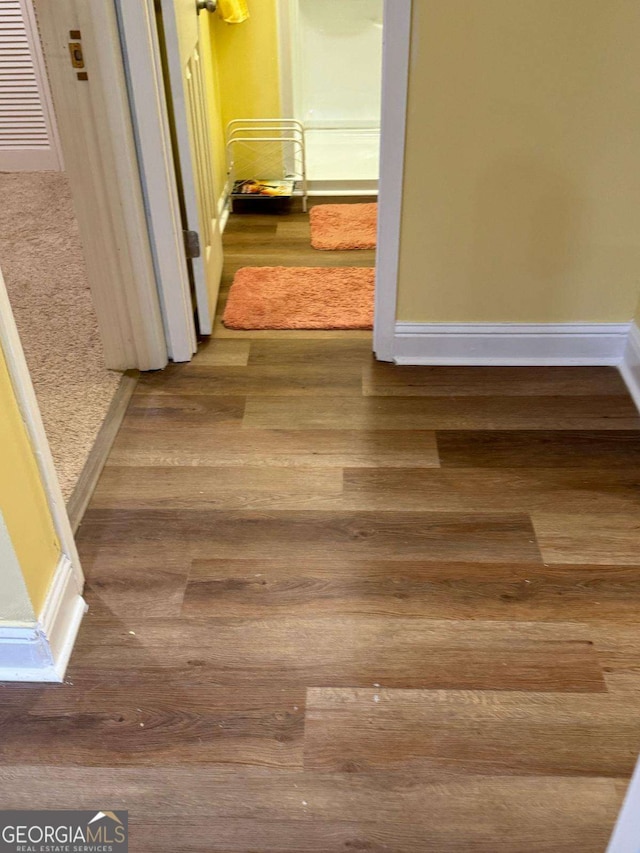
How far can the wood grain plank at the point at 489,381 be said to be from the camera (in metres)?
2.43

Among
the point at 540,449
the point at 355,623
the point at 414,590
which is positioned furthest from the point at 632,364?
the point at 355,623

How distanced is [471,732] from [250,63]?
9.75 ft

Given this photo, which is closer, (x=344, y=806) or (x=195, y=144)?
(x=344, y=806)

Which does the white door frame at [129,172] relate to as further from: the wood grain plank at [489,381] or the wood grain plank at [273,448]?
the wood grain plank at [273,448]

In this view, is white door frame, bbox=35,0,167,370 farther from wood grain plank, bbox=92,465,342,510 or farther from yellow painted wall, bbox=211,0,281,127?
yellow painted wall, bbox=211,0,281,127

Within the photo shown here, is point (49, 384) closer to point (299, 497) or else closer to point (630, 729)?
point (299, 497)

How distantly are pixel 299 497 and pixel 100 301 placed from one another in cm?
89

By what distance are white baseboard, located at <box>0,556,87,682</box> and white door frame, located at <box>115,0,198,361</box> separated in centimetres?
101

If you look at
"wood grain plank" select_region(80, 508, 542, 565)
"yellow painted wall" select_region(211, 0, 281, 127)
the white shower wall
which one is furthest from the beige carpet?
the white shower wall

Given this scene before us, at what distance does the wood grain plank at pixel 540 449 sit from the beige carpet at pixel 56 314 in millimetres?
1030

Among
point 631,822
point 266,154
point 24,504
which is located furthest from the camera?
point 266,154

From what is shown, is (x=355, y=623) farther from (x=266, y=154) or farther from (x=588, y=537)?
(x=266, y=154)

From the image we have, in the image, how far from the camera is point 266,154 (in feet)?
Answer: 11.9

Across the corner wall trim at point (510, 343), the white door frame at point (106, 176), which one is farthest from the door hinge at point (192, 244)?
the corner wall trim at point (510, 343)
